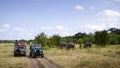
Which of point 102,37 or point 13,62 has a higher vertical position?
point 102,37

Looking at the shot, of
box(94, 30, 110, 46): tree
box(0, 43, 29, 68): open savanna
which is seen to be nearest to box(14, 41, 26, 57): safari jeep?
box(0, 43, 29, 68): open savanna

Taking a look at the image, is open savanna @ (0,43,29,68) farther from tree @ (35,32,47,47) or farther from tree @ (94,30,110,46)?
tree @ (94,30,110,46)

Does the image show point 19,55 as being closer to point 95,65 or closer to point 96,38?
point 95,65

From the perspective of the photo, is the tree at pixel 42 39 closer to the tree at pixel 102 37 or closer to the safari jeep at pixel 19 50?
the tree at pixel 102 37

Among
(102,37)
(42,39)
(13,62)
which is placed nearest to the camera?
(13,62)

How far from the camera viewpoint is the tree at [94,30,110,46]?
78375 mm

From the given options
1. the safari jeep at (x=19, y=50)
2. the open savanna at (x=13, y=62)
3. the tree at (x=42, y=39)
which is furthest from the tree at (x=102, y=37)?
the open savanna at (x=13, y=62)

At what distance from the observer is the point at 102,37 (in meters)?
78.8

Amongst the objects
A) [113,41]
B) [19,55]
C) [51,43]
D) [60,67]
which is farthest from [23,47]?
[113,41]

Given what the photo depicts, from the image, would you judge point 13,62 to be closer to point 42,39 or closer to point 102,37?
point 42,39

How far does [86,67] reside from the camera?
87.9ft

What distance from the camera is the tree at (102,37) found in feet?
257

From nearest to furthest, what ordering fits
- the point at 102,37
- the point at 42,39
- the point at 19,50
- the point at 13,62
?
the point at 13,62, the point at 19,50, the point at 42,39, the point at 102,37

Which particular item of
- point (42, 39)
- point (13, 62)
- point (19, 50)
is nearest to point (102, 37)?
point (42, 39)
